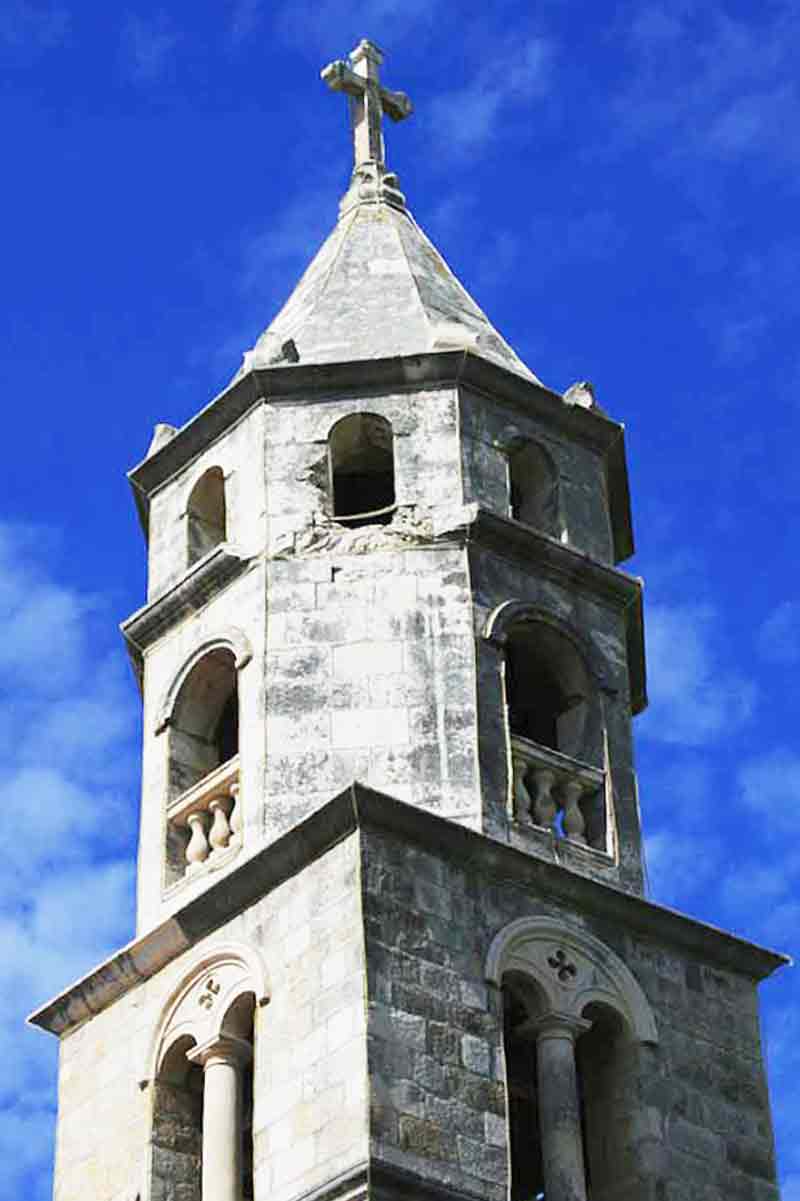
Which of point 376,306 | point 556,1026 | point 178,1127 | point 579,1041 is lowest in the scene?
point 178,1127

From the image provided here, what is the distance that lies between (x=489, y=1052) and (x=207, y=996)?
2446 millimetres

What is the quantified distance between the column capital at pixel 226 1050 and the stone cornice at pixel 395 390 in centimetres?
630

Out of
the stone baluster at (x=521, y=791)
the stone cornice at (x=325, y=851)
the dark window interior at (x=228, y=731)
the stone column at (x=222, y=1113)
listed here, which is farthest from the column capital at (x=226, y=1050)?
the dark window interior at (x=228, y=731)

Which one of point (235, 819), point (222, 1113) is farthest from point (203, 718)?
point (222, 1113)

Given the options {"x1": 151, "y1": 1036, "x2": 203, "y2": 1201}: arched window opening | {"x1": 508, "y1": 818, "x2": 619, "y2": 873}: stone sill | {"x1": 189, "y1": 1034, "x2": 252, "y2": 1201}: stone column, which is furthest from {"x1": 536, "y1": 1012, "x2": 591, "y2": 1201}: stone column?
{"x1": 151, "y1": 1036, "x2": 203, "y2": 1201}: arched window opening

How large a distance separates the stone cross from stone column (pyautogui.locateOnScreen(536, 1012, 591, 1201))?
11247mm

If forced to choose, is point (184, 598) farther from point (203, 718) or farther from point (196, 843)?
point (196, 843)

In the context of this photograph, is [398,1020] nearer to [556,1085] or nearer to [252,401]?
[556,1085]

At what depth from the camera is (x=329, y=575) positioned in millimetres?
25312

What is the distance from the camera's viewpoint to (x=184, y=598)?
2636 cm

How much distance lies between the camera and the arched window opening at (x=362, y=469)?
26469 millimetres

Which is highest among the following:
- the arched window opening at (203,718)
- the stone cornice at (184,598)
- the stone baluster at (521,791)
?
the stone cornice at (184,598)

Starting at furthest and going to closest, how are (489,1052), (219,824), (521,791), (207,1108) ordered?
1. (219,824)
2. (521,791)
3. (207,1108)
4. (489,1052)

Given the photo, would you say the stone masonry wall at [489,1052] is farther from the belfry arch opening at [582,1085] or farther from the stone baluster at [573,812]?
the stone baluster at [573,812]
